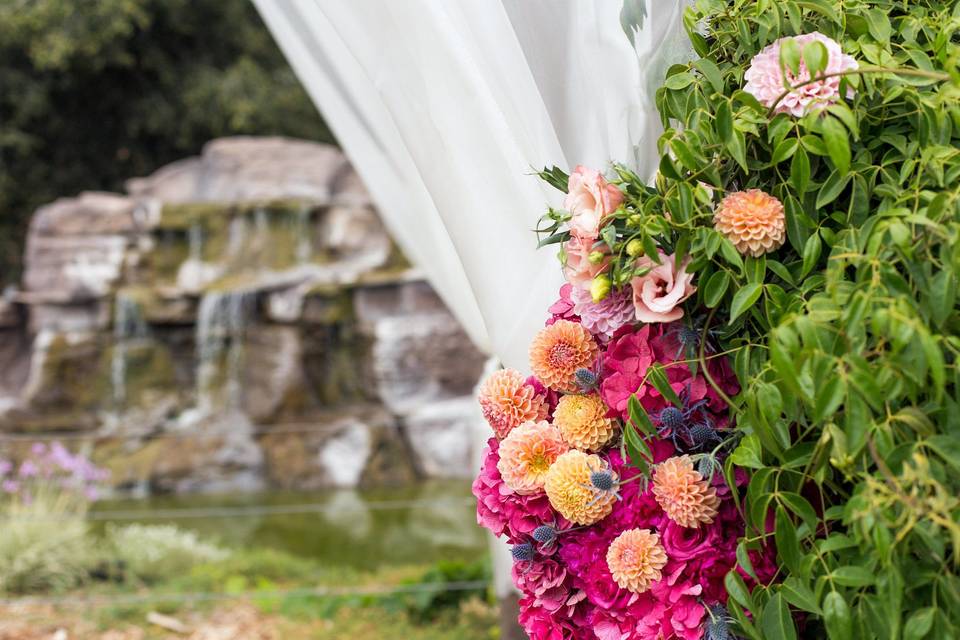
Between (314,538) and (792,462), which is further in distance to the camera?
(314,538)

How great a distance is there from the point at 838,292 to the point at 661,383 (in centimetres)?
17

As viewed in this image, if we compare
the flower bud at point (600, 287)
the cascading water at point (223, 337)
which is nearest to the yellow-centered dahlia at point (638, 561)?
the flower bud at point (600, 287)

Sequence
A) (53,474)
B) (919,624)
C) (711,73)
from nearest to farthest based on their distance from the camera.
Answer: (919,624)
(711,73)
(53,474)

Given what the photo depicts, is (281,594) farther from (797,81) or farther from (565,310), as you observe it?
(797,81)

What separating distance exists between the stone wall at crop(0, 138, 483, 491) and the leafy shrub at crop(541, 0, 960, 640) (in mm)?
5410

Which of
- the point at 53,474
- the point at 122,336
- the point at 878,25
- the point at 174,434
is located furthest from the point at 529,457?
the point at 122,336

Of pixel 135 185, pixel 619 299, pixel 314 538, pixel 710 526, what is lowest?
pixel 314 538

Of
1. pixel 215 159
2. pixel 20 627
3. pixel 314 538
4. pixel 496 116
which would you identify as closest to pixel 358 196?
pixel 215 159

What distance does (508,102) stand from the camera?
113cm

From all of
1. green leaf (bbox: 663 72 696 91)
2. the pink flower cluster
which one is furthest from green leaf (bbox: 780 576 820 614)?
the pink flower cluster

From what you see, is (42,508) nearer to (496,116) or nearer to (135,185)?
(496,116)

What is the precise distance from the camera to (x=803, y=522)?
702 millimetres

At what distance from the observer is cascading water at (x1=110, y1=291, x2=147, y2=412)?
6.86 meters

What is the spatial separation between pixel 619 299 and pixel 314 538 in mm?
4075
